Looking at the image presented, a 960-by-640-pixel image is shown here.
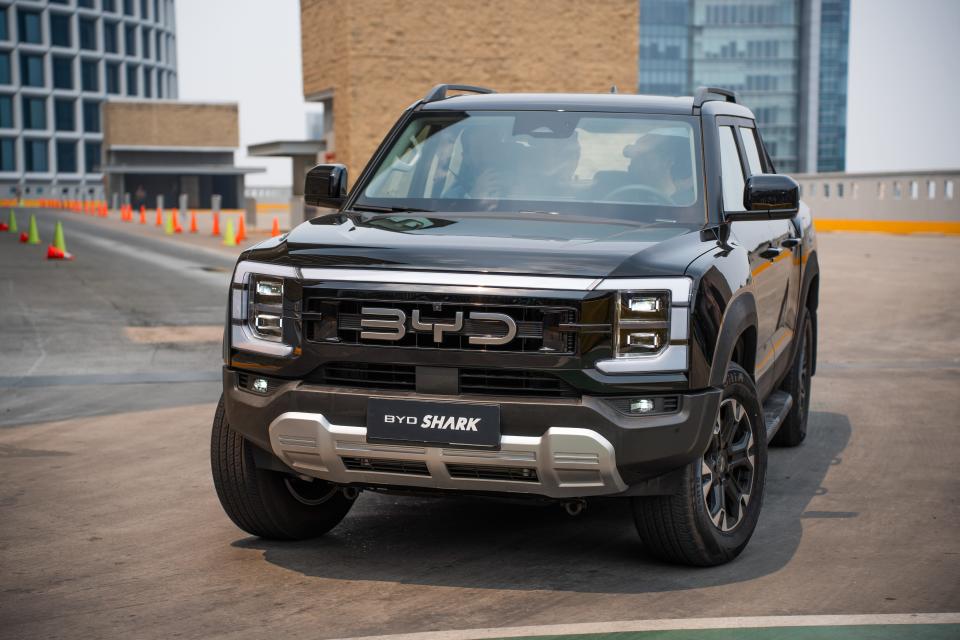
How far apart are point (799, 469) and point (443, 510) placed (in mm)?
2309

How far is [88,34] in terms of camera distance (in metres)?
136

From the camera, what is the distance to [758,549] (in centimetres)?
577

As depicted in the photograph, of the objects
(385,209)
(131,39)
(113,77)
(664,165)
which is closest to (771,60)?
(131,39)

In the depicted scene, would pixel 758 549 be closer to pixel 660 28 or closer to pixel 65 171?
pixel 65 171

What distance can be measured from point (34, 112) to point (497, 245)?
13481 cm

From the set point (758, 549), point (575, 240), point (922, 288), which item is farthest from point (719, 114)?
point (922, 288)

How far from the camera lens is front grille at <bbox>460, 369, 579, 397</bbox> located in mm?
4828

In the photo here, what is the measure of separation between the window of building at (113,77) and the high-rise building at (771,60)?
187ft

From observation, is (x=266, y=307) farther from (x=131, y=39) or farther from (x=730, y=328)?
(x=131, y=39)

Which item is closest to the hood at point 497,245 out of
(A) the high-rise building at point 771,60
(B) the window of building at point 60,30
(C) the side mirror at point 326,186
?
(C) the side mirror at point 326,186

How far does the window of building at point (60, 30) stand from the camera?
433ft

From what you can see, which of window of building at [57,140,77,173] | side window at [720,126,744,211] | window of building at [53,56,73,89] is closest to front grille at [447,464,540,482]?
side window at [720,126,744,211]

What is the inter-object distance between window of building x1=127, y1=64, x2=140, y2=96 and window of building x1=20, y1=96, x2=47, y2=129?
11861mm

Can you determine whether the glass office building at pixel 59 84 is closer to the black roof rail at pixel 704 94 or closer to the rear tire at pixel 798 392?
the rear tire at pixel 798 392
